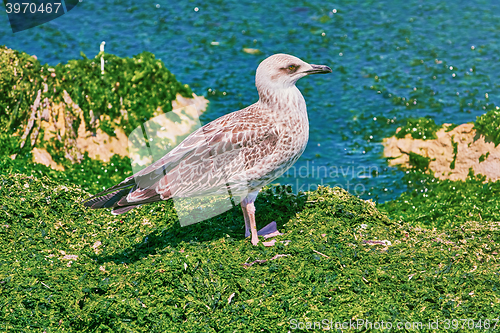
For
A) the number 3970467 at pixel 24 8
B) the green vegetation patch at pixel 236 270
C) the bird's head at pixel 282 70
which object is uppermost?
the bird's head at pixel 282 70

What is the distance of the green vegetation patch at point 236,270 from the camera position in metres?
5.93

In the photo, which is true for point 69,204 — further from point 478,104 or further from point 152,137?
point 478,104

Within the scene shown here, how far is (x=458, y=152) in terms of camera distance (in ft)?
33.1

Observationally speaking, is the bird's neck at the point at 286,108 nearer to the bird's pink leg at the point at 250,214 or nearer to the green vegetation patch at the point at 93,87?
the bird's pink leg at the point at 250,214

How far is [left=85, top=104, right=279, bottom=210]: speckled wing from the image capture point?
6727mm

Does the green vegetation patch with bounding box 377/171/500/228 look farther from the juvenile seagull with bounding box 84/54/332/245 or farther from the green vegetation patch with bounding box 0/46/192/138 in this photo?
the green vegetation patch with bounding box 0/46/192/138

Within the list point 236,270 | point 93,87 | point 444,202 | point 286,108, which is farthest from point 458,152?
point 93,87

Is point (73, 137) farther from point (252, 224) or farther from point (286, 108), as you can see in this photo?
point (286, 108)

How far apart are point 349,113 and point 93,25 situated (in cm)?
750

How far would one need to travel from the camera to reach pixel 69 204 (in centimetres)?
825

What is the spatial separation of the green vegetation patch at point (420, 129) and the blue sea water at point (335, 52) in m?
0.45

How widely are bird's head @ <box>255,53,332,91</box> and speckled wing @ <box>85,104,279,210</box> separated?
1.29ft

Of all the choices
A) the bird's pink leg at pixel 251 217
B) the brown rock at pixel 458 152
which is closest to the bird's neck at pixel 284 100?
the bird's pink leg at pixel 251 217

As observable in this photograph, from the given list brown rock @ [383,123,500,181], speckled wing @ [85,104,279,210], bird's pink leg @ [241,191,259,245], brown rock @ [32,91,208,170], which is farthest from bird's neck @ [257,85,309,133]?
brown rock @ [32,91,208,170]
